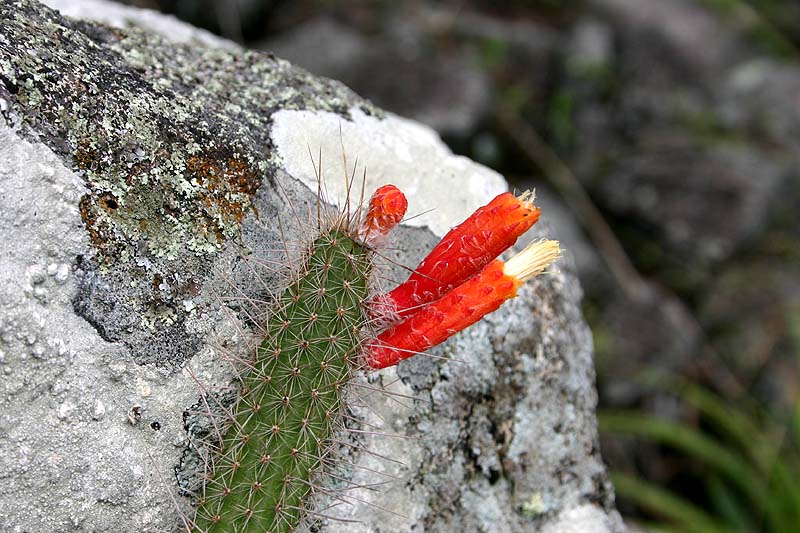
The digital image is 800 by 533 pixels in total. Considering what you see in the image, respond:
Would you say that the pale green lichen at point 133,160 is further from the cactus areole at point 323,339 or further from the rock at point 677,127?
the rock at point 677,127

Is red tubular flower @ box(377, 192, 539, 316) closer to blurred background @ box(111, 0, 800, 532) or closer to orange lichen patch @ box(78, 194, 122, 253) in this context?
orange lichen patch @ box(78, 194, 122, 253)

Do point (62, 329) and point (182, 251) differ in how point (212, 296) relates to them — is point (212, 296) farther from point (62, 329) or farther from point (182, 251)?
point (62, 329)

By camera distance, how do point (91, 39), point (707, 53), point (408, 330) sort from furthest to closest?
point (707, 53) < point (91, 39) < point (408, 330)

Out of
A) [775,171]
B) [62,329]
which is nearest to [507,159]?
[775,171]

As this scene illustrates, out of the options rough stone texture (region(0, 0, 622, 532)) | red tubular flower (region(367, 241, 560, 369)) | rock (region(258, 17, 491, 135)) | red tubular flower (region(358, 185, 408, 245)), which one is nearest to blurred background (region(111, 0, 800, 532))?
rock (region(258, 17, 491, 135))

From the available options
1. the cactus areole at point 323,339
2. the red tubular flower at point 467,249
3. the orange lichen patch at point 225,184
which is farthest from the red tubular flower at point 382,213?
the orange lichen patch at point 225,184

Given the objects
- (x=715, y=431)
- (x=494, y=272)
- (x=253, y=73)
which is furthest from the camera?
(x=715, y=431)
